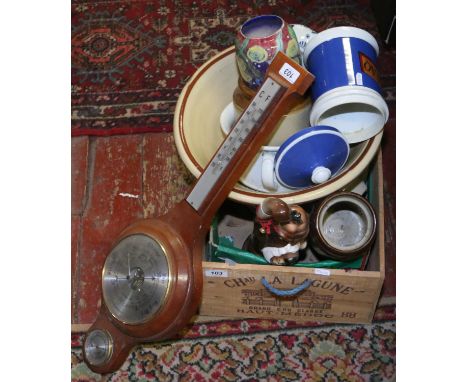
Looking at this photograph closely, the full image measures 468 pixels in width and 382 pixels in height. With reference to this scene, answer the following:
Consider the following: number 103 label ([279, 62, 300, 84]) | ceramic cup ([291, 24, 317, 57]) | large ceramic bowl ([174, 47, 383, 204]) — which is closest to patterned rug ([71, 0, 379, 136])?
large ceramic bowl ([174, 47, 383, 204])

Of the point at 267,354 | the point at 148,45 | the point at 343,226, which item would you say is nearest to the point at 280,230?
the point at 343,226

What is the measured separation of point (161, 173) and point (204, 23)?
1.54 feet

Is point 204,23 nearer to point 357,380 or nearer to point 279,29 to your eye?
point 279,29

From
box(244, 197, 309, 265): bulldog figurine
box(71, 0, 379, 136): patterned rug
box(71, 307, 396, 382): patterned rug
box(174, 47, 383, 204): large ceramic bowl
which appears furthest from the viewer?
A: box(71, 0, 379, 136): patterned rug

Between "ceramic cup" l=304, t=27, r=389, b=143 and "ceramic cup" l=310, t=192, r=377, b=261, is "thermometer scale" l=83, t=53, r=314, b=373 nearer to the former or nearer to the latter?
"ceramic cup" l=304, t=27, r=389, b=143

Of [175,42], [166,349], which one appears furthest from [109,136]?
[166,349]

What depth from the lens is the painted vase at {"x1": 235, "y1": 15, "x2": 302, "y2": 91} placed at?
37.8 inches

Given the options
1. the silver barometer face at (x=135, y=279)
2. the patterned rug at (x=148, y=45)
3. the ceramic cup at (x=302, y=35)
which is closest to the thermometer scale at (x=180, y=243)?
the silver barometer face at (x=135, y=279)

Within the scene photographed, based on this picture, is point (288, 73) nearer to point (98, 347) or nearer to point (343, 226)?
point (343, 226)

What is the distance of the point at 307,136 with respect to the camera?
931 mm

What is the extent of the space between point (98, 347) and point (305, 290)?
1.29 feet

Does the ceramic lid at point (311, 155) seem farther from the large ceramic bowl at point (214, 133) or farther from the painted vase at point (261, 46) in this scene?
the painted vase at point (261, 46)

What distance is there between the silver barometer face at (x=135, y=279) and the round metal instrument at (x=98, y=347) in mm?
77

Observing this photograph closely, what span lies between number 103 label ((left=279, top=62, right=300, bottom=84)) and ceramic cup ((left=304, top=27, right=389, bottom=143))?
6 cm
